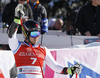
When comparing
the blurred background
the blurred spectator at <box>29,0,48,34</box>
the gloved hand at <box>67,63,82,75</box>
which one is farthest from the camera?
the blurred background

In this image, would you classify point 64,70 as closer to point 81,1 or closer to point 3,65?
point 3,65

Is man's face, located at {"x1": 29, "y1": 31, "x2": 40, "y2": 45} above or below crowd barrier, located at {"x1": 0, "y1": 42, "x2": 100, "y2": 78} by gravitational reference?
above

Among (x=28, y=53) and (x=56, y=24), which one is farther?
(x=56, y=24)

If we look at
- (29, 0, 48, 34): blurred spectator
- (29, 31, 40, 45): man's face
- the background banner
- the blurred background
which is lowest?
the background banner

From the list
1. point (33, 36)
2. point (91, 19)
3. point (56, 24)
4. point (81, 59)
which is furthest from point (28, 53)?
point (56, 24)

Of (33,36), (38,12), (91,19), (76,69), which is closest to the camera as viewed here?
(76,69)

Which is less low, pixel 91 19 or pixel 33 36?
pixel 91 19

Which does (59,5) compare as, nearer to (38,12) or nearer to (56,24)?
(56,24)

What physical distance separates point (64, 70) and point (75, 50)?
1.24 meters

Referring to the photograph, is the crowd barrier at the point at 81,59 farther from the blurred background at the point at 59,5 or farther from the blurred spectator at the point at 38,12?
the blurred background at the point at 59,5

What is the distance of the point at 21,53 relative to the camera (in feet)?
12.4

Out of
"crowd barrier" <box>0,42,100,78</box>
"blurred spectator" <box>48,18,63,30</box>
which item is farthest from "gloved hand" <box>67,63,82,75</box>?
"blurred spectator" <box>48,18,63,30</box>

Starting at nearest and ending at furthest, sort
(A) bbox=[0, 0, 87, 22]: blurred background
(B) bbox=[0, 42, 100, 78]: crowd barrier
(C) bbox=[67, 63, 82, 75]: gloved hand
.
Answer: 1. (C) bbox=[67, 63, 82, 75]: gloved hand
2. (B) bbox=[0, 42, 100, 78]: crowd barrier
3. (A) bbox=[0, 0, 87, 22]: blurred background

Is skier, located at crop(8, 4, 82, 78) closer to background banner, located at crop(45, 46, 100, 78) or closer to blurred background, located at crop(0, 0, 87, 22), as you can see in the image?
background banner, located at crop(45, 46, 100, 78)
